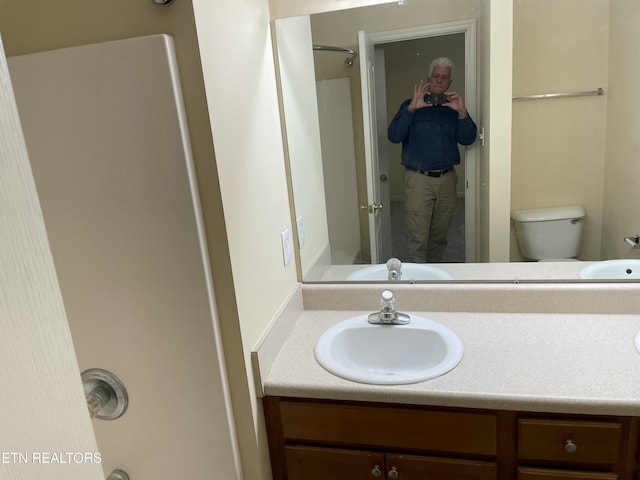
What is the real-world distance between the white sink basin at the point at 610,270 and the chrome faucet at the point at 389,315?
0.63 meters

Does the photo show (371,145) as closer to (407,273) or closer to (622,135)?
(407,273)

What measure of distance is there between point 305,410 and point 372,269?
2.17 ft

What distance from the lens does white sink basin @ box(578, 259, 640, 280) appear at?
1553 mm

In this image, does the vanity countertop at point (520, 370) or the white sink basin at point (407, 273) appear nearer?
the vanity countertop at point (520, 370)

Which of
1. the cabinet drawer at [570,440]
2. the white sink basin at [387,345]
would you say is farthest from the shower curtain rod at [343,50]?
the cabinet drawer at [570,440]

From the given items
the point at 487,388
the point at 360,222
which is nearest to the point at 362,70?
the point at 360,222

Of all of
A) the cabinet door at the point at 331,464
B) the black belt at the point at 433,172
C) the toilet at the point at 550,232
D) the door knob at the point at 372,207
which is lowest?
the cabinet door at the point at 331,464

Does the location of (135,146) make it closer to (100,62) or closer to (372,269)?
(100,62)

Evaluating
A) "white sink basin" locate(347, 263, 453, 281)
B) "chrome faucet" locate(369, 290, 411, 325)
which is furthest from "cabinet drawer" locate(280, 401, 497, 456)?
"white sink basin" locate(347, 263, 453, 281)

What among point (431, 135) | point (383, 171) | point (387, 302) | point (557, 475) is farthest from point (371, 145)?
point (557, 475)

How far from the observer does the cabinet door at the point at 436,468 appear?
1227 mm

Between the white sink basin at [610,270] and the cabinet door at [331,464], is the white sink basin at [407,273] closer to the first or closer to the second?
the white sink basin at [610,270]

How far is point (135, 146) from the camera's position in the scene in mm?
1063

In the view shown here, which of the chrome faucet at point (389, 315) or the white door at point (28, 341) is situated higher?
the white door at point (28, 341)
